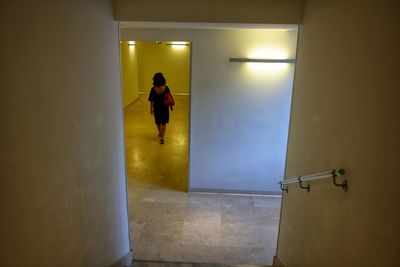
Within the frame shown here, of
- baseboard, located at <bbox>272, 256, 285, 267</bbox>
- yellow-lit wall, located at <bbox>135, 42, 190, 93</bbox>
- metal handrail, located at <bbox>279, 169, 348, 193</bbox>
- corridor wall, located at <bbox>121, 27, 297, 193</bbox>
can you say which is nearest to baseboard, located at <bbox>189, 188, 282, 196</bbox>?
corridor wall, located at <bbox>121, 27, 297, 193</bbox>

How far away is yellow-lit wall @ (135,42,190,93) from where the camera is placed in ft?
45.4

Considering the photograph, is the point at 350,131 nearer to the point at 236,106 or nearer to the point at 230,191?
the point at 236,106

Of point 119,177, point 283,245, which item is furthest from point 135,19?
point 283,245

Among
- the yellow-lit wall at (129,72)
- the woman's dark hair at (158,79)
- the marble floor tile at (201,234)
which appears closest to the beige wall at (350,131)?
the marble floor tile at (201,234)

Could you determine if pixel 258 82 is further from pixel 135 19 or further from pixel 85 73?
pixel 85 73

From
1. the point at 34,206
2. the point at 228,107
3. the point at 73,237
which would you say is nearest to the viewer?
the point at 34,206

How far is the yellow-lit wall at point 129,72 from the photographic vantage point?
1077 cm

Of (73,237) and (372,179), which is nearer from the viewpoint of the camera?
(372,179)

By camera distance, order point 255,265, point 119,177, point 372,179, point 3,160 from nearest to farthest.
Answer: point 3,160 → point 372,179 → point 119,177 → point 255,265

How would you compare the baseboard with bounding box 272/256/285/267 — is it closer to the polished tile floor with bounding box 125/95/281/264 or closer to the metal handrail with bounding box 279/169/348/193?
the polished tile floor with bounding box 125/95/281/264

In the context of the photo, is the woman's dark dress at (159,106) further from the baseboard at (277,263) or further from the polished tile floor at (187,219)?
the baseboard at (277,263)

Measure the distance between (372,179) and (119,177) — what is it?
7.68 feet

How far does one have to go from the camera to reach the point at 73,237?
2.14m

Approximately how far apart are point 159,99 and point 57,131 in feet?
16.9
